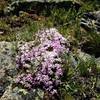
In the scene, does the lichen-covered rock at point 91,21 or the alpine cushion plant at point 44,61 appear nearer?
the alpine cushion plant at point 44,61

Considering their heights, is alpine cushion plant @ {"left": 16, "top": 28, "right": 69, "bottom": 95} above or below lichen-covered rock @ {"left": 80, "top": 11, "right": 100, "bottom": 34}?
below

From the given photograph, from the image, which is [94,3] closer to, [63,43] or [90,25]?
[90,25]

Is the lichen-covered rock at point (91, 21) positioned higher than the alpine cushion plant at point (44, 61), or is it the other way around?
the lichen-covered rock at point (91, 21)

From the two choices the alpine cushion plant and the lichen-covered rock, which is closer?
the alpine cushion plant

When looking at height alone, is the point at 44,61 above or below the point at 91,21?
below

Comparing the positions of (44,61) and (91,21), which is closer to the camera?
(44,61)

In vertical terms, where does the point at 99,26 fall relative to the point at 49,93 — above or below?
above

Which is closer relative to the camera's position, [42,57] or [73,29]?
[42,57]

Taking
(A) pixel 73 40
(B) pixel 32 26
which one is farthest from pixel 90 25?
(B) pixel 32 26
